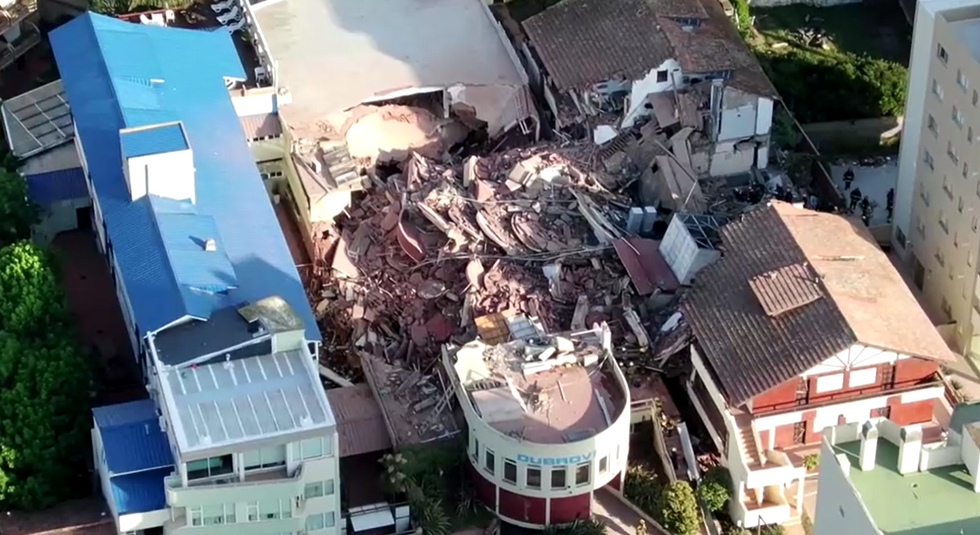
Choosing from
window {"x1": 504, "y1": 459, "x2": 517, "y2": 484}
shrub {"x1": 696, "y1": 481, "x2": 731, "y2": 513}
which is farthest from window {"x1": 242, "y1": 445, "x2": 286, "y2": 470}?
shrub {"x1": 696, "y1": 481, "x2": 731, "y2": 513}

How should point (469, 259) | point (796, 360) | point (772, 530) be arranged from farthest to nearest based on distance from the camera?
point (469, 259) → point (772, 530) → point (796, 360)

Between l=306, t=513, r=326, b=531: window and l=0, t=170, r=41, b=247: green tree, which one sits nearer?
l=306, t=513, r=326, b=531: window

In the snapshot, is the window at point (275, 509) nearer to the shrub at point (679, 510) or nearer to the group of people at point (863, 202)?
the shrub at point (679, 510)

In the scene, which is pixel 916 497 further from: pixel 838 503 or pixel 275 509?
pixel 275 509

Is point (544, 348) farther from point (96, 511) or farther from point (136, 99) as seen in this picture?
point (136, 99)

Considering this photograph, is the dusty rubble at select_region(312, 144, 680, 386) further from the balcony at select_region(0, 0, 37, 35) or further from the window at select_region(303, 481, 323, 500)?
the balcony at select_region(0, 0, 37, 35)

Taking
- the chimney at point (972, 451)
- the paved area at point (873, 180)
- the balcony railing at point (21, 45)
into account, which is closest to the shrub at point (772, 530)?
the chimney at point (972, 451)

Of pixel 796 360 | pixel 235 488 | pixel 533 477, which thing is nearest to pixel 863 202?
pixel 796 360
